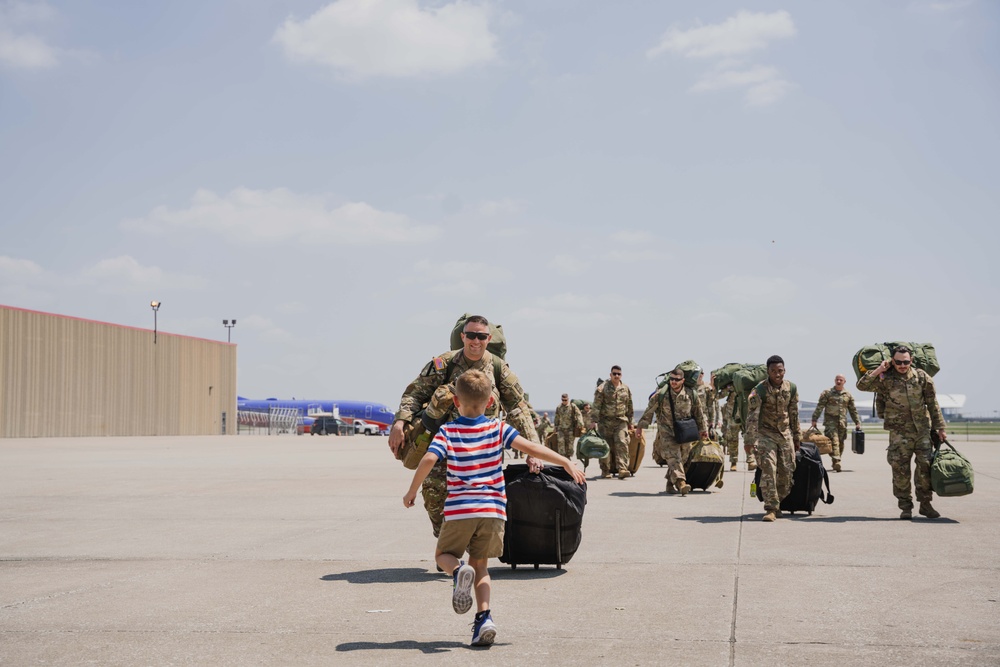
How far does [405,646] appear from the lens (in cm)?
525

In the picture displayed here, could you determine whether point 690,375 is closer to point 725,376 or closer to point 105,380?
→ point 725,376

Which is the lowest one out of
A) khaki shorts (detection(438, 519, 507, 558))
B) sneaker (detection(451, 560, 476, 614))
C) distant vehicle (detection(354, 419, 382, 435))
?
distant vehicle (detection(354, 419, 382, 435))

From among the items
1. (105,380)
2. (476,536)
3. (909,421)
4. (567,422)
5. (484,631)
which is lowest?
(484,631)

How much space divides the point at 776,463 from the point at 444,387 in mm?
5829

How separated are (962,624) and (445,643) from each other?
Result: 2696mm

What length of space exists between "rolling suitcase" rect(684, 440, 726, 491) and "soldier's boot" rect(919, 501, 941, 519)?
4.34 metres

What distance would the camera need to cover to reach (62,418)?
53844 mm

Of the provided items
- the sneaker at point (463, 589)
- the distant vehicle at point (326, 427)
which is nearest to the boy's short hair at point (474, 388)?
the sneaker at point (463, 589)

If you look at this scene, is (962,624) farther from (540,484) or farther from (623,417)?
(623,417)

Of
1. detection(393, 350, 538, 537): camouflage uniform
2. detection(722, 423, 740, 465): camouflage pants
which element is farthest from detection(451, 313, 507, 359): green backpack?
detection(722, 423, 740, 465): camouflage pants

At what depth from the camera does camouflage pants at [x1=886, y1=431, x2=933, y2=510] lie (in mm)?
11414

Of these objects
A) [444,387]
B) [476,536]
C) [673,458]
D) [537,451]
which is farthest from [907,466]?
[476,536]

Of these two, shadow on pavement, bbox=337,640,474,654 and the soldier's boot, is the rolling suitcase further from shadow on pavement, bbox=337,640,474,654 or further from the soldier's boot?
shadow on pavement, bbox=337,640,474,654

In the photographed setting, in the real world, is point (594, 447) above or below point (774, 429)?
below
